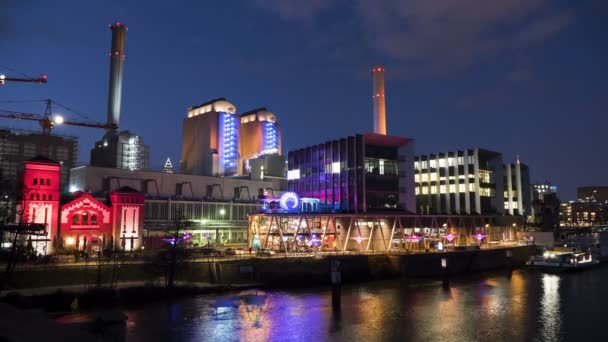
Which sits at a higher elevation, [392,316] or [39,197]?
[39,197]

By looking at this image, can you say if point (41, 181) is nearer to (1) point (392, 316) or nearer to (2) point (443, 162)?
(1) point (392, 316)

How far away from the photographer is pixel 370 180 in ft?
343

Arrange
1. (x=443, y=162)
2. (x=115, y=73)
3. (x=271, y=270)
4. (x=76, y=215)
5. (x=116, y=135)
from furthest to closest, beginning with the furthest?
(x=116, y=135), (x=115, y=73), (x=443, y=162), (x=76, y=215), (x=271, y=270)

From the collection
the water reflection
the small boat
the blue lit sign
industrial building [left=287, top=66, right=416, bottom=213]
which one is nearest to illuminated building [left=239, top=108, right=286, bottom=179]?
the blue lit sign

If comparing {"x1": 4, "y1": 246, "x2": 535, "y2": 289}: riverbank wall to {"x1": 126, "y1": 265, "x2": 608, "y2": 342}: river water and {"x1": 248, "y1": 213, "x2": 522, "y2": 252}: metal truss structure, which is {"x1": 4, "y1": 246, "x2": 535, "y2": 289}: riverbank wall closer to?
{"x1": 126, "y1": 265, "x2": 608, "y2": 342}: river water

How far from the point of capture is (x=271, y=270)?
69438 millimetres

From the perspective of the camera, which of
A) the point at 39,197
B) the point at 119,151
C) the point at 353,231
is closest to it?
the point at 39,197

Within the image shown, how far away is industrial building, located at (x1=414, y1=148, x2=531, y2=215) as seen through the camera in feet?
473

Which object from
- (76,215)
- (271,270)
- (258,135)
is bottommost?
(271,270)

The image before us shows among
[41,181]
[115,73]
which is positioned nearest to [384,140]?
[41,181]

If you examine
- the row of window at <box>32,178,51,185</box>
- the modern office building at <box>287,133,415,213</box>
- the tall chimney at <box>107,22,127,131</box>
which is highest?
the tall chimney at <box>107,22,127,131</box>

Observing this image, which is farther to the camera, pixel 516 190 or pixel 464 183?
pixel 516 190

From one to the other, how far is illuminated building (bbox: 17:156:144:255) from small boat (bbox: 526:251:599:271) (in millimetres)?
80072

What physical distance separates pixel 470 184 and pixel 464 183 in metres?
2.08
